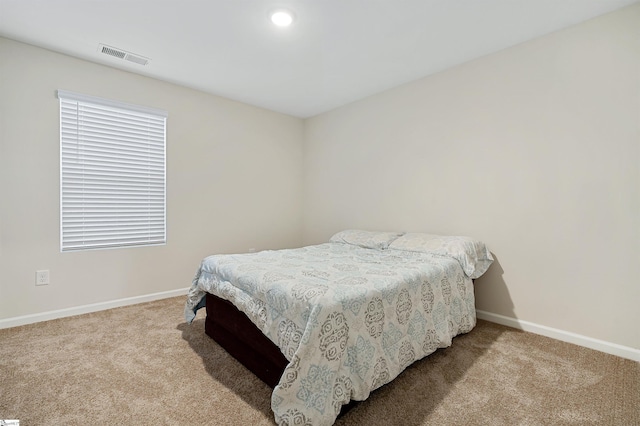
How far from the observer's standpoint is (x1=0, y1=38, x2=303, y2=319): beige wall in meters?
2.53

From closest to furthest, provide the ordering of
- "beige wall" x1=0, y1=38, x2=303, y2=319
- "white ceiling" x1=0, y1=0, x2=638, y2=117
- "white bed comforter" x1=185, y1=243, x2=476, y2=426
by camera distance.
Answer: "white bed comforter" x1=185, y1=243, x2=476, y2=426
"white ceiling" x1=0, y1=0, x2=638, y2=117
"beige wall" x1=0, y1=38, x2=303, y2=319

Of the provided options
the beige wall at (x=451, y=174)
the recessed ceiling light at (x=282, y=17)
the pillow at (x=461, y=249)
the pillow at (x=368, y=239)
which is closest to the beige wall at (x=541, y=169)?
the beige wall at (x=451, y=174)

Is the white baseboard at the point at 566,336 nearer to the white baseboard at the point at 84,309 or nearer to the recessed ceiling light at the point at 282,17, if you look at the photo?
the recessed ceiling light at the point at 282,17

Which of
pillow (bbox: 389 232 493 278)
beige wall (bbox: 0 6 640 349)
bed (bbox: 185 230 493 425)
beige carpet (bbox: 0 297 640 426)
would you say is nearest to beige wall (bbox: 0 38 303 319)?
beige wall (bbox: 0 6 640 349)

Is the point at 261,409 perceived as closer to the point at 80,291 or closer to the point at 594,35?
the point at 80,291

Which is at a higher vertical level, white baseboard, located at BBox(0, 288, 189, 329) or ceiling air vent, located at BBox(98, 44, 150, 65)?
ceiling air vent, located at BBox(98, 44, 150, 65)

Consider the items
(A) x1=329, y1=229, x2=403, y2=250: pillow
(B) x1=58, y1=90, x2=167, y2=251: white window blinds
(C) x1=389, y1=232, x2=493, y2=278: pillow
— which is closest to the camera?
(C) x1=389, y1=232, x2=493, y2=278: pillow

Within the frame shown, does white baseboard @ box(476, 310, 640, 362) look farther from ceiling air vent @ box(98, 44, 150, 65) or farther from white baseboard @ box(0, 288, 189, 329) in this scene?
ceiling air vent @ box(98, 44, 150, 65)

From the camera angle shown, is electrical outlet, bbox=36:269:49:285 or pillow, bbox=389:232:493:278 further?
electrical outlet, bbox=36:269:49:285

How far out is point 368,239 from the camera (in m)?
3.15

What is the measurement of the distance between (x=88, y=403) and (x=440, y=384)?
197 centimetres

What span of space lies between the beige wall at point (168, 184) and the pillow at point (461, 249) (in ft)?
7.26

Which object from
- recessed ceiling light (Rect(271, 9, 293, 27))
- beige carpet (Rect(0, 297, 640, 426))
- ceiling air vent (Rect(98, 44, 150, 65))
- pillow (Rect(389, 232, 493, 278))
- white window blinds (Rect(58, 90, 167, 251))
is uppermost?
recessed ceiling light (Rect(271, 9, 293, 27))

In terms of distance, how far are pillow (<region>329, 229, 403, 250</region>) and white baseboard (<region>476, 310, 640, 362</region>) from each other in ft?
3.51
